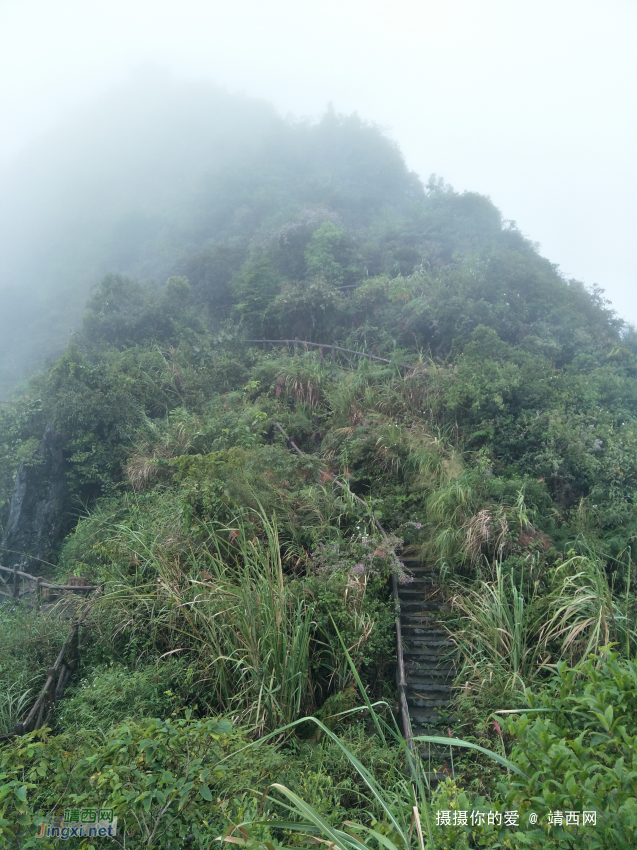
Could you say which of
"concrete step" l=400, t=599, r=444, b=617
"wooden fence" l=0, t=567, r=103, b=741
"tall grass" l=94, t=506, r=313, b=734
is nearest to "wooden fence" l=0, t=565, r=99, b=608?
"wooden fence" l=0, t=567, r=103, b=741

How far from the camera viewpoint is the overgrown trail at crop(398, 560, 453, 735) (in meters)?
4.88

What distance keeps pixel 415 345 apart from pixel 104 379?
7.69 meters

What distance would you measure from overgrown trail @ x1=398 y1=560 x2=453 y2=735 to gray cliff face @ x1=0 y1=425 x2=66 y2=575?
21.2 feet

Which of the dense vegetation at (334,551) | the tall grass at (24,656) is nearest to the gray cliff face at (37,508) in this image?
the dense vegetation at (334,551)

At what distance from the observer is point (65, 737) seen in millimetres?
3072

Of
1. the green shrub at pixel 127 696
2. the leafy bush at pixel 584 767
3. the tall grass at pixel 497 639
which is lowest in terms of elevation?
the green shrub at pixel 127 696

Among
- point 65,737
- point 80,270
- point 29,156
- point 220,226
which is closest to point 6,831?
point 65,737

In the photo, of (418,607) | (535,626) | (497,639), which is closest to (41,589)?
(418,607)

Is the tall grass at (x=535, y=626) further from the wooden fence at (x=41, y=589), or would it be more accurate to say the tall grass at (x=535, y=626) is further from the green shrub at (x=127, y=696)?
the wooden fence at (x=41, y=589)

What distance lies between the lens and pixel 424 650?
5543 millimetres

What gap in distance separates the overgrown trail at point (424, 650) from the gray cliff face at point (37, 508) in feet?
21.2

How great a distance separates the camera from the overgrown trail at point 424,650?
488cm

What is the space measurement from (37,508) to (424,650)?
7.59 m

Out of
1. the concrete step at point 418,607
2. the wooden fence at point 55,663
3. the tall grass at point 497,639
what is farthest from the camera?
the concrete step at point 418,607
